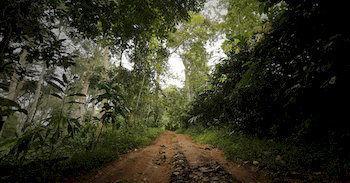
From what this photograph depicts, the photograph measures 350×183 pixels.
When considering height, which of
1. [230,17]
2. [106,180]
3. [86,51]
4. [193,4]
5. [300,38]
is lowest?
[106,180]

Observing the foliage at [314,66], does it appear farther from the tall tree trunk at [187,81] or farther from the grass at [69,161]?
the tall tree trunk at [187,81]

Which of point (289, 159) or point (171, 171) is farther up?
point (289, 159)

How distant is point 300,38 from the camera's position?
4.43 m

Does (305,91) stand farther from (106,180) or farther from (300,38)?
(106,180)

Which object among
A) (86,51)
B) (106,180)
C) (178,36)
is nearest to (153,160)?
(106,180)

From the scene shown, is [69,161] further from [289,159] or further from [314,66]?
[314,66]

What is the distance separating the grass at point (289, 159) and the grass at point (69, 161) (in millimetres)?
3855

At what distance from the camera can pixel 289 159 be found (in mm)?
6410

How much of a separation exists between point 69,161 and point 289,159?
5420 mm

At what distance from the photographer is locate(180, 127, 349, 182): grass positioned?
5316 millimetres

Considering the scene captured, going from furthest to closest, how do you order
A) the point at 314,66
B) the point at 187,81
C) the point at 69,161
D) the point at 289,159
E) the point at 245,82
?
1. the point at 187,81
2. the point at 69,161
3. the point at 289,159
4. the point at 245,82
5. the point at 314,66

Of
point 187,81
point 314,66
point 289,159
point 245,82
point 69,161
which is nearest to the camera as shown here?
point 314,66

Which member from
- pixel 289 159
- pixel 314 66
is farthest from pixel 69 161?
pixel 314 66

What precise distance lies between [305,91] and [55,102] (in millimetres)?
40580
